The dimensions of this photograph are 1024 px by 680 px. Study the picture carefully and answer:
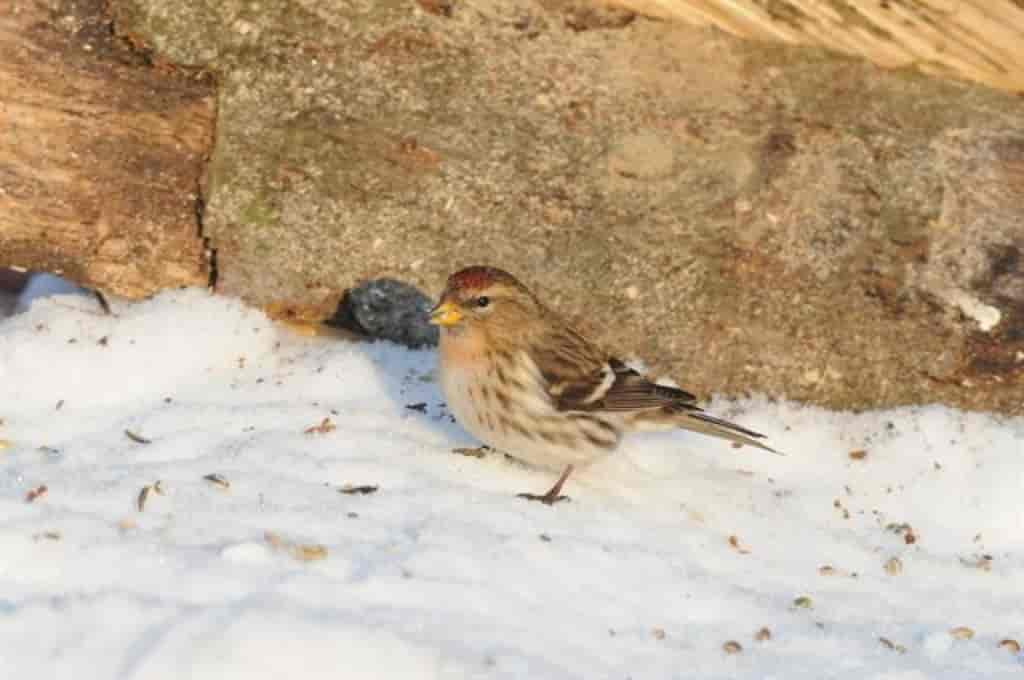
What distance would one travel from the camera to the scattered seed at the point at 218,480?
4.34 m

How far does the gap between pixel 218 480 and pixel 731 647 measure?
1484 mm

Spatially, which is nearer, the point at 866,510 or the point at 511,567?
the point at 511,567

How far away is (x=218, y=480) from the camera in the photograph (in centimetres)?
436

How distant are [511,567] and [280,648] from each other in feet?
2.78

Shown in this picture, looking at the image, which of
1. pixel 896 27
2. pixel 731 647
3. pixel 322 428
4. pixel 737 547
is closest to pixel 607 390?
pixel 737 547

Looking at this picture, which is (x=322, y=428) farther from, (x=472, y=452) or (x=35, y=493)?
(x=35, y=493)

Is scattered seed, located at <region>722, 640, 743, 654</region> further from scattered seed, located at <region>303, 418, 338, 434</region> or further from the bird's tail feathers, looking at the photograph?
scattered seed, located at <region>303, 418, 338, 434</region>

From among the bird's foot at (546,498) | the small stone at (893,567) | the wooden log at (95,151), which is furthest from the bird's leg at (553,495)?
the wooden log at (95,151)

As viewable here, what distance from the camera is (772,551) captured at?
466 centimetres

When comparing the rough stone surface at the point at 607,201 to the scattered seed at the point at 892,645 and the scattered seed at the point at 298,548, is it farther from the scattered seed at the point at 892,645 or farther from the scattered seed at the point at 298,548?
the scattered seed at the point at 298,548

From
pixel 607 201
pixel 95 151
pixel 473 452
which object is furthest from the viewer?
pixel 607 201

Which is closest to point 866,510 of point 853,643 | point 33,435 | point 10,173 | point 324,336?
point 853,643

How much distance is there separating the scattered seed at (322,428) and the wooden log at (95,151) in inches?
34.6

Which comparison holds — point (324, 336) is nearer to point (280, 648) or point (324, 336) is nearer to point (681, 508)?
point (681, 508)
